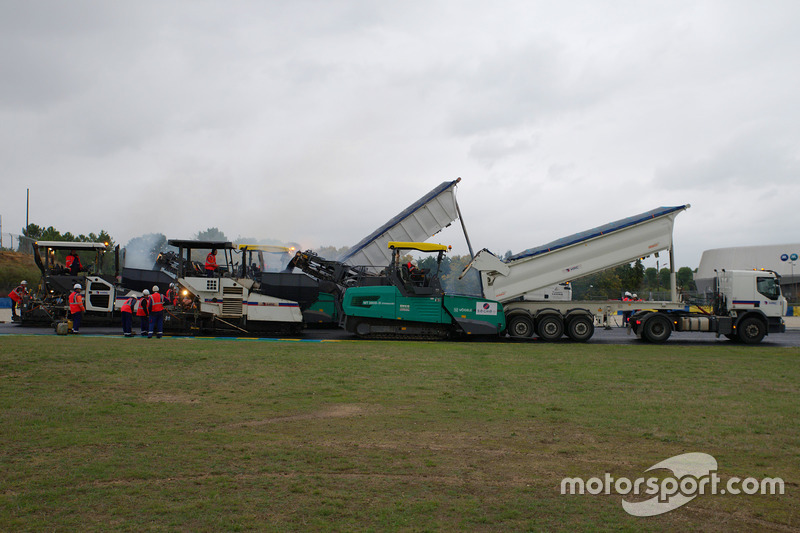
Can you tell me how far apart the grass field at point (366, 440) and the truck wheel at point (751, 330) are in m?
6.05

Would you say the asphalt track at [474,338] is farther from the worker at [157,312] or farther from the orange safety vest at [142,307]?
the orange safety vest at [142,307]

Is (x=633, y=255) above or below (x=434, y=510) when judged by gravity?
above

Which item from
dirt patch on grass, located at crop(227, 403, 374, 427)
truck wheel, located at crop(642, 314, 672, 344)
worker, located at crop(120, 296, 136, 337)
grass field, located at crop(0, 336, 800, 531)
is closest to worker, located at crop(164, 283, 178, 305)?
worker, located at crop(120, 296, 136, 337)

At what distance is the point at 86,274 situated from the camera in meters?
20.1

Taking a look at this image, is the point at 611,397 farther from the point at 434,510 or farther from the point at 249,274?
the point at 249,274

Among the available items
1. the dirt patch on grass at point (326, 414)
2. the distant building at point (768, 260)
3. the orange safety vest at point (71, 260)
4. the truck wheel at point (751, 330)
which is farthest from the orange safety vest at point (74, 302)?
the distant building at point (768, 260)

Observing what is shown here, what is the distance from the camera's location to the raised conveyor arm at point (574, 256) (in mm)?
17953

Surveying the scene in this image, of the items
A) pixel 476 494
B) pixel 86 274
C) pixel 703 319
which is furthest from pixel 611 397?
pixel 86 274

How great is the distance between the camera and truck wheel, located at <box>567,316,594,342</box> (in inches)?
723

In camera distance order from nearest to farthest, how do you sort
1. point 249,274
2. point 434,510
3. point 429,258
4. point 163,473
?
point 434,510, point 163,473, point 429,258, point 249,274

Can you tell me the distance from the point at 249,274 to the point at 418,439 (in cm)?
1411

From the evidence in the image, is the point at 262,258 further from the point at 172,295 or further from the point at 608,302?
the point at 608,302

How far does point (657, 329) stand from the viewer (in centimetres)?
1842

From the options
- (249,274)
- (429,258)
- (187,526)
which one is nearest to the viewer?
(187,526)
